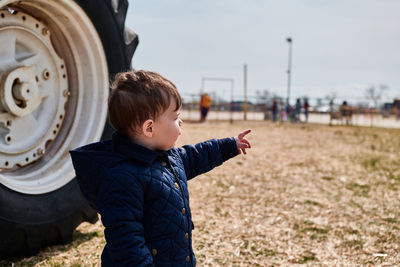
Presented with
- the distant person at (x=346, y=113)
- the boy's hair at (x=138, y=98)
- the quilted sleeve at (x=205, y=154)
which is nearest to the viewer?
the boy's hair at (x=138, y=98)

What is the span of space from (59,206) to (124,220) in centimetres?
104

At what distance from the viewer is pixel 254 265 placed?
252 centimetres

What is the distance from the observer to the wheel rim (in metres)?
2.30

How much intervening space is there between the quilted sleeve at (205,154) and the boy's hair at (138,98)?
36 cm

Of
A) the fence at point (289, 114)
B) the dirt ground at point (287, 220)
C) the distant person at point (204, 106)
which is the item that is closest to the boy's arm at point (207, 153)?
the dirt ground at point (287, 220)

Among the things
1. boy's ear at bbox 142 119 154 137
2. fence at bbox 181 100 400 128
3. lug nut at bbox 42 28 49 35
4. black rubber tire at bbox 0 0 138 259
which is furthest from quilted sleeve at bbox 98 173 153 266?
fence at bbox 181 100 400 128

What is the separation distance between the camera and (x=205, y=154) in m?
2.00

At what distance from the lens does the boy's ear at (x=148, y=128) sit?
161 cm

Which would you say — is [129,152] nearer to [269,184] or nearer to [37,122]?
[37,122]

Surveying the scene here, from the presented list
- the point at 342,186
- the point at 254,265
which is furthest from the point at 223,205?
the point at 342,186

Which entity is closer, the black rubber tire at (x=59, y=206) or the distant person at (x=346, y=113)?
the black rubber tire at (x=59, y=206)

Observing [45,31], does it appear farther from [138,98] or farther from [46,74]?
[138,98]

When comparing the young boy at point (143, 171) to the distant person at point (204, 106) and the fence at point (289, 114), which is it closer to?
the distant person at point (204, 106)

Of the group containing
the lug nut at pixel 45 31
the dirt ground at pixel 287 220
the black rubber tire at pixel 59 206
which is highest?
the lug nut at pixel 45 31
